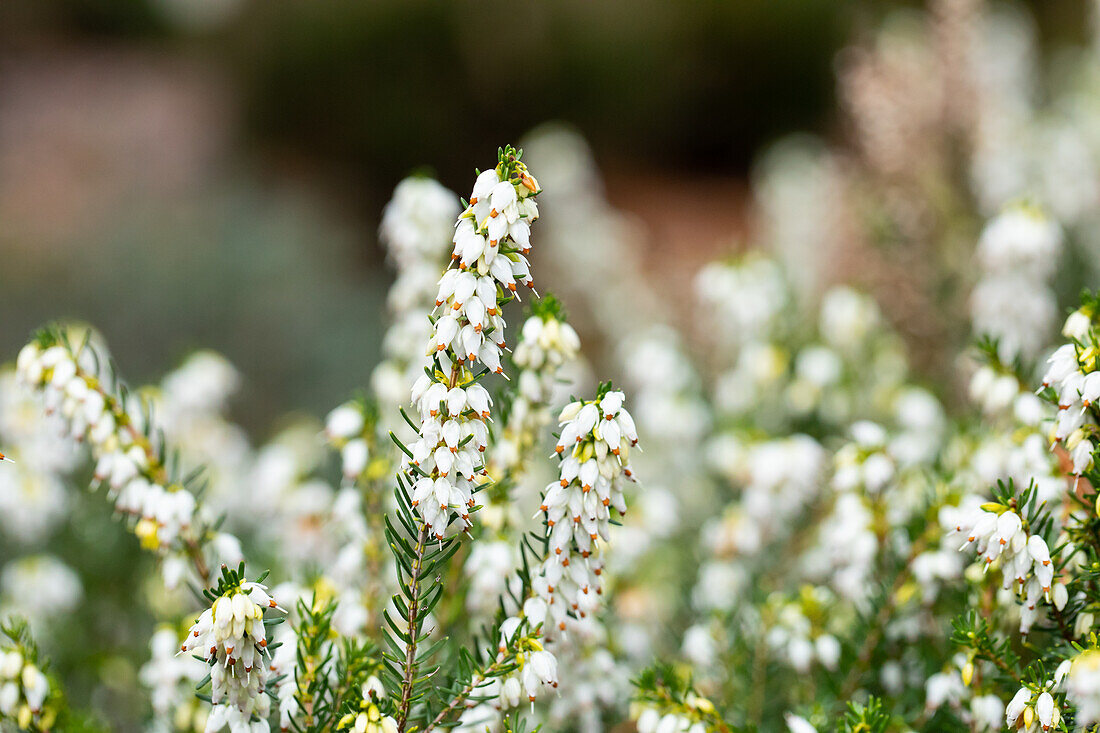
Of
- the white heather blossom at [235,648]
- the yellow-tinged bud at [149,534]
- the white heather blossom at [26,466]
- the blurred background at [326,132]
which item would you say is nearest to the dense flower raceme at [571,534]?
the white heather blossom at [235,648]

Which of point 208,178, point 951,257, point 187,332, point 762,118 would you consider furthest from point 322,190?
point 951,257

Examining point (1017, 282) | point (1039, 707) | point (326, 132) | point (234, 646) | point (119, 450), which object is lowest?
point (1039, 707)

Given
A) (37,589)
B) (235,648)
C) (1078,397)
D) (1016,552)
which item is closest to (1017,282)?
(1078,397)

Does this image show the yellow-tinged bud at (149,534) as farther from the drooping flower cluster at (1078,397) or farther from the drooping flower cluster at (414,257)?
the drooping flower cluster at (1078,397)

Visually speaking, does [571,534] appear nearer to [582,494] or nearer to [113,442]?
[582,494]

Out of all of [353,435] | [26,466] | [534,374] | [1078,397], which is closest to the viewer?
[1078,397]

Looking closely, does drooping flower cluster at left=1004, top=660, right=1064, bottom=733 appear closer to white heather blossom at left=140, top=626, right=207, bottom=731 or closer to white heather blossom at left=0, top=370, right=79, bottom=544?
white heather blossom at left=140, top=626, right=207, bottom=731
